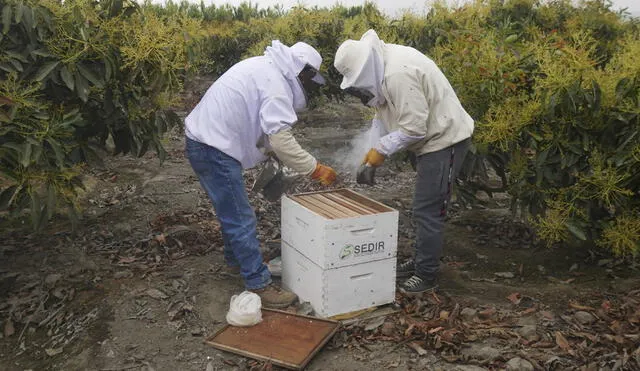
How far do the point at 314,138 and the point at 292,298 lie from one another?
565 cm

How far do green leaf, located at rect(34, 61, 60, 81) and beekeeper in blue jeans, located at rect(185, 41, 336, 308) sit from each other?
0.99 meters

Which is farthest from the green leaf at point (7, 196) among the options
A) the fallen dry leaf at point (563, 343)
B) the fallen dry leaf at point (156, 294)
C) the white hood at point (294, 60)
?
the fallen dry leaf at point (563, 343)

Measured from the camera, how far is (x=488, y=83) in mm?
4633

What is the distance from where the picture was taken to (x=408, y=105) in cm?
Answer: 380

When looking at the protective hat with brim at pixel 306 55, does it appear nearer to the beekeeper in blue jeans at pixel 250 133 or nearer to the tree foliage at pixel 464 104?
the beekeeper in blue jeans at pixel 250 133

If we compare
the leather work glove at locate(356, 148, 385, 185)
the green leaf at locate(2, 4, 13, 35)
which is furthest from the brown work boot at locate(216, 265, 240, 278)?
the green leaf at locate(2, 4, 13, 35)

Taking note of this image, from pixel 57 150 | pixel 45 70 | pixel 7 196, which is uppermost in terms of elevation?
pixel 45 70

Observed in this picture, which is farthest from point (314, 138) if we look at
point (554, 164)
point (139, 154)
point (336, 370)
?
point (336, 370)

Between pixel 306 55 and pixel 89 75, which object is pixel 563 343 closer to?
pixel 306 55

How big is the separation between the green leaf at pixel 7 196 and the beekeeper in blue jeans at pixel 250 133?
1.22 m

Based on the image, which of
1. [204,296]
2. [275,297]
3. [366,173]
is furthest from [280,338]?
[366,173]

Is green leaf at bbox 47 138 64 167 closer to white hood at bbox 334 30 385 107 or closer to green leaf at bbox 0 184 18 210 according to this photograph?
green leaf at bbox 0 184 18 210

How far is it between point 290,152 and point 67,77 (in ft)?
5.50

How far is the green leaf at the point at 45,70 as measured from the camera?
3.82 meters
